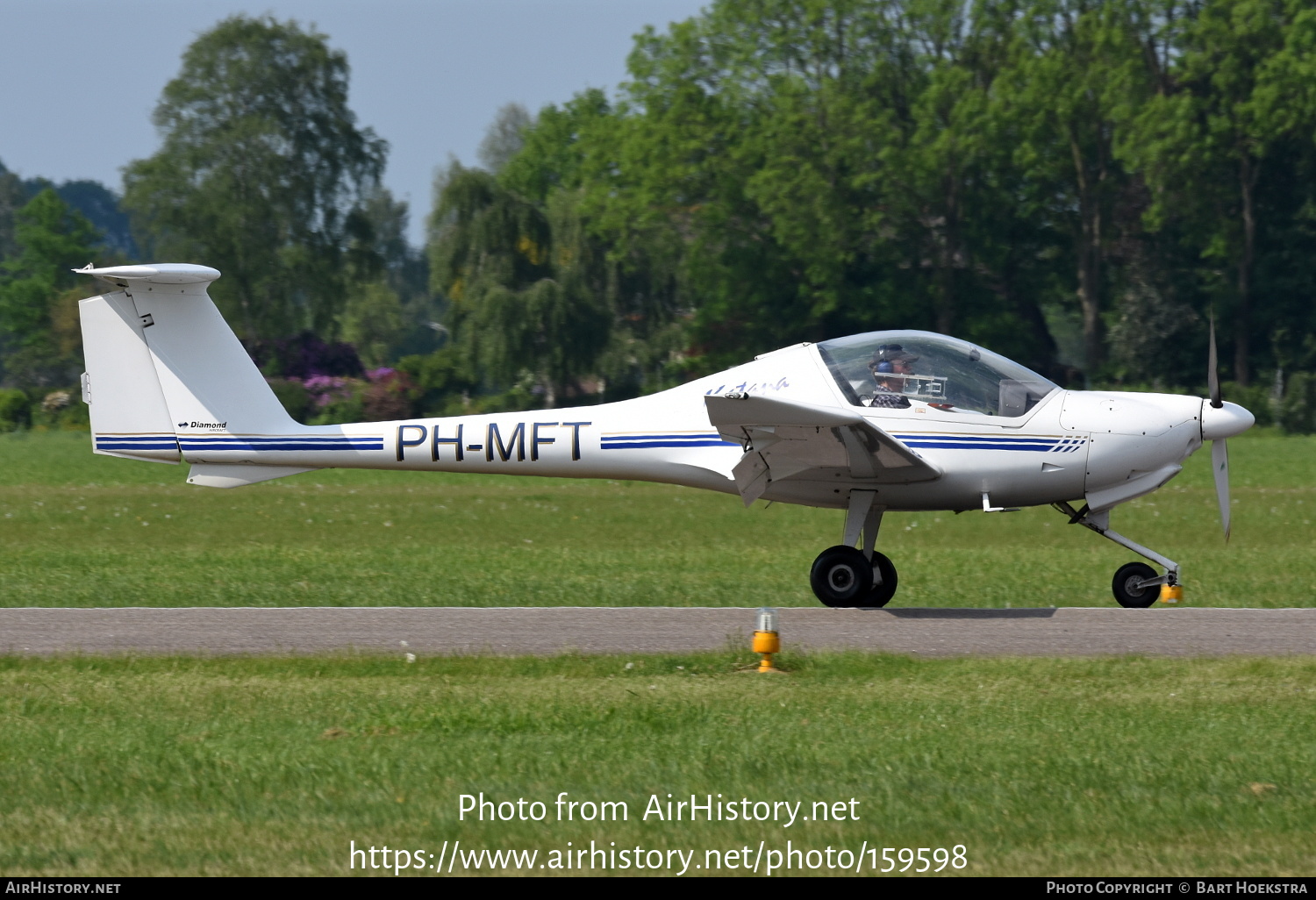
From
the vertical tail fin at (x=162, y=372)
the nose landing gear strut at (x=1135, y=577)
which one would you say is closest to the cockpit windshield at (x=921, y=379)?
the nose landing gear strut at (x=1135, y=577)

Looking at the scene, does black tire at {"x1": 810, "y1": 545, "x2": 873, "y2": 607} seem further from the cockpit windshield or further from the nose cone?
the nose cone

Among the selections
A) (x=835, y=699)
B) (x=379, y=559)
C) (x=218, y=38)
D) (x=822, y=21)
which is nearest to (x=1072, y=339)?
(x=822, y=21)

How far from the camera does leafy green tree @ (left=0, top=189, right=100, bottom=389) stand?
76812 mm

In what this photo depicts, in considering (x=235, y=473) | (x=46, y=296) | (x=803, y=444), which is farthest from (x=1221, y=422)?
(x=46, y=296)

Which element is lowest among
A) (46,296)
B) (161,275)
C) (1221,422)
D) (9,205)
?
(1221,422)

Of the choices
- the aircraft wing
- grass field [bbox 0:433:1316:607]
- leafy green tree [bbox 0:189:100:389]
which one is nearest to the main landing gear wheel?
the aircraft wing

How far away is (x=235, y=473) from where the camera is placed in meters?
13.5

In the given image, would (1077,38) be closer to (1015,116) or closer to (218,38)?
(1015,116)

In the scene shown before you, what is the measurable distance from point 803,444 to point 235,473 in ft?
16.4

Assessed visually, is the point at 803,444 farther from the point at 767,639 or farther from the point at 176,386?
Result: the point at 176,386

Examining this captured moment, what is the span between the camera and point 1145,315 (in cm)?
5634

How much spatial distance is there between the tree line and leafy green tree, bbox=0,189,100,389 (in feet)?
41.8

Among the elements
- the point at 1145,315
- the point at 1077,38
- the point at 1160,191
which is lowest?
the point at 1145,315

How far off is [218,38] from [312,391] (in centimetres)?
1794
